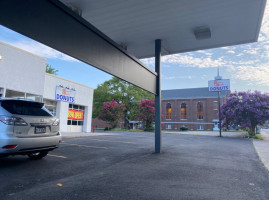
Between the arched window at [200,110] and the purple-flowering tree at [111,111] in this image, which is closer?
the purple-flowering tree at [111,111]

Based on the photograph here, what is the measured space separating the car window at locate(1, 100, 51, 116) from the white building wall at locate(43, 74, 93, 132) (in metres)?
15.2

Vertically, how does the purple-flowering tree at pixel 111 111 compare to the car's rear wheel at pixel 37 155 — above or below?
above

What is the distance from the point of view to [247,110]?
22141 mm

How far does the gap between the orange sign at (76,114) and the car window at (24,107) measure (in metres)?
18.0

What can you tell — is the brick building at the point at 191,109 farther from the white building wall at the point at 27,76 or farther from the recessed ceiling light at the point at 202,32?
the recessed ceiling light at the point at 202,32

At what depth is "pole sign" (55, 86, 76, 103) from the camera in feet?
67.6

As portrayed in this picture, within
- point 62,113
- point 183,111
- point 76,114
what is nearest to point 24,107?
point 62,113

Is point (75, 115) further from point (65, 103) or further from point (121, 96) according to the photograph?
point (121, 96)

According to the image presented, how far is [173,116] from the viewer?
62.1m

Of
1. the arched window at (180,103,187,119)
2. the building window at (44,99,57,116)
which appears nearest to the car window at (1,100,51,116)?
the building window at (44,99,57,116)

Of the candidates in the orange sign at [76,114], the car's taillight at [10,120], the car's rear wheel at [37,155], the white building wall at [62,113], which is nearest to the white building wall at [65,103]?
the white building wall at [62,113]

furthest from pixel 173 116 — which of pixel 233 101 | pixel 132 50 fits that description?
pixel 132 50

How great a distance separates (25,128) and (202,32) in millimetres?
6970

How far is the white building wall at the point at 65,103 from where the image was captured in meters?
19.7
